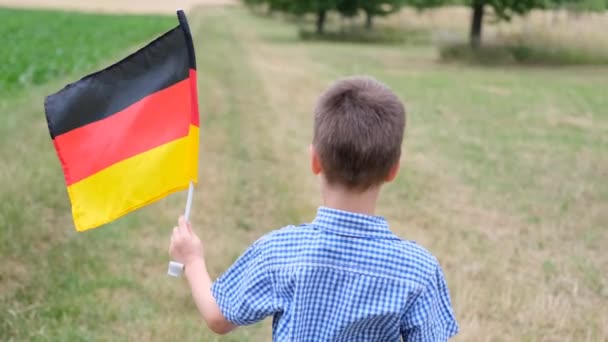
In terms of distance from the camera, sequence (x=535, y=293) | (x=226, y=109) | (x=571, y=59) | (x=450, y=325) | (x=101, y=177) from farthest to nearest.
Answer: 1. (x=571, y=59)
2. (x=226, y=109)
3. (x=535, y=293)
4. (x=101, y=177)
5. (x=450, y=325)

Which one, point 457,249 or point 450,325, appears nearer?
point 450,325

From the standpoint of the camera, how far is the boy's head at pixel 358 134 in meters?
2.13

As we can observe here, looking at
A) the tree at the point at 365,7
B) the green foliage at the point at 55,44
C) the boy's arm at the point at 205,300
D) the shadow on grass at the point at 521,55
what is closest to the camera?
the boy's arm at the point at 205,300

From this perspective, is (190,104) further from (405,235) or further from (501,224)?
(501,224)

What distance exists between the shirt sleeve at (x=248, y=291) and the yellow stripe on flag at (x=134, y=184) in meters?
0.58

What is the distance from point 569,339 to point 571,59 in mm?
22498

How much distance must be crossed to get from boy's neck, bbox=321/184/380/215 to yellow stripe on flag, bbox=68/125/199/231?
751mm

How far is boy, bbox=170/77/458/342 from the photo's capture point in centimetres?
215

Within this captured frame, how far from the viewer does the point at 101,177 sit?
2842mm

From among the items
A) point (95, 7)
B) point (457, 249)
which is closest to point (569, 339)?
point (457, 249)

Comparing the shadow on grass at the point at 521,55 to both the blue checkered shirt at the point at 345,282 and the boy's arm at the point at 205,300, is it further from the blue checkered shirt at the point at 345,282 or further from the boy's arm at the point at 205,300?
the blue checkered shirt at the point at 345,282

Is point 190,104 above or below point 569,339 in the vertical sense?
above

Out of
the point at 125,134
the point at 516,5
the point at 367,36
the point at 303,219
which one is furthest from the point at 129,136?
the point at 367,36

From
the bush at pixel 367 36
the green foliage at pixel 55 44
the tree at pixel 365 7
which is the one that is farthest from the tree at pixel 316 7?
the green foliage at pixel 55 44
